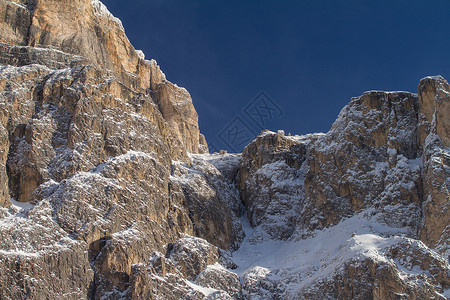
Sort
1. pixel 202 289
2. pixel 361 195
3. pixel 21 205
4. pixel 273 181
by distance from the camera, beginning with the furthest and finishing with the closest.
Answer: pixel 273 181, pixel 361 195, pixel 202 289, pixel 21 205

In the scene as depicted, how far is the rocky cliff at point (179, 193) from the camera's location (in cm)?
8056

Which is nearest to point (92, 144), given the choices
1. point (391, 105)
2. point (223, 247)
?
point (223, 247)

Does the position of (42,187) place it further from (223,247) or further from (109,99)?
(223,247)

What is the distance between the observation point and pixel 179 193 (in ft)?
339

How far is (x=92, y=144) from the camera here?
94.1 m

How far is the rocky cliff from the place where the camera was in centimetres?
8056

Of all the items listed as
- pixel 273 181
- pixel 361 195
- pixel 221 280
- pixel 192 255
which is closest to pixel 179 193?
pixel 192 255

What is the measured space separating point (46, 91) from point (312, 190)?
162 ft

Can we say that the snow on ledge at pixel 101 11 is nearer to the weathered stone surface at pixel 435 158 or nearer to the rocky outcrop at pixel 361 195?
the rocky outcrop at pixel 361 195

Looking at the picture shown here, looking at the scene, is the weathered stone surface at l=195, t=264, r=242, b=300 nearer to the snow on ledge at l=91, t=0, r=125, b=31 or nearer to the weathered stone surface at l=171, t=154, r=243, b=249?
the weathered stone surface at l=171, t=154, r=243, b=249

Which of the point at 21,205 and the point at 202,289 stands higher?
the point at 21,205

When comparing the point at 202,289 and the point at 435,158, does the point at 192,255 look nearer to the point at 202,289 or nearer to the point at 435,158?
the point at 202,289

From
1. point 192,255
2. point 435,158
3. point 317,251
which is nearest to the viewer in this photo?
point 192,255

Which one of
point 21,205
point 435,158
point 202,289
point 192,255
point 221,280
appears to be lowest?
point 202,289
